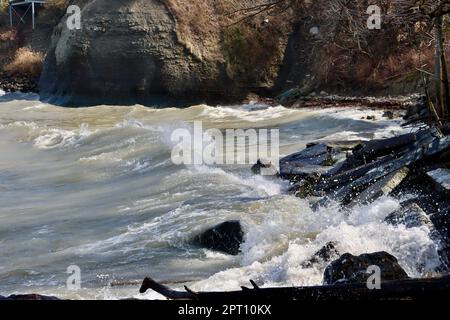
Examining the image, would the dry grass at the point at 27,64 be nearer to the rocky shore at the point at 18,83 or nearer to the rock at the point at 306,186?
the rocky shore at the point at 18,83

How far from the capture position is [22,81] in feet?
129

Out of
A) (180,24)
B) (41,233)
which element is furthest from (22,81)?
(41,233)

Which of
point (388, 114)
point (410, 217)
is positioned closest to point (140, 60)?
point (388, 114)

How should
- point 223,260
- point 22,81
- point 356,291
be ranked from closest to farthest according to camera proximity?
point 356,291, point 223,260, point 22,81

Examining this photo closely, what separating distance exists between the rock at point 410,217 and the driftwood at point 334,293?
297cm

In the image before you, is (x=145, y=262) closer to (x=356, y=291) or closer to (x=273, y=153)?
(x=356, y=291)

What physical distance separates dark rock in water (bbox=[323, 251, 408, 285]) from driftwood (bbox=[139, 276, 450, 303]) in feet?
3.08

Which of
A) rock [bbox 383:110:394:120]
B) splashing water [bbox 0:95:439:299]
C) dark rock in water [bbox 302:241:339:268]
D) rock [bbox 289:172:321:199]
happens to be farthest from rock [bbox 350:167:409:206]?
rock [bbox 383:110:394:120]

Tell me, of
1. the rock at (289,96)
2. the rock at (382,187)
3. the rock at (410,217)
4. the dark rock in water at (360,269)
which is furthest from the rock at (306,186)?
the rock at (289,96)

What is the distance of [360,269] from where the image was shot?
563cm

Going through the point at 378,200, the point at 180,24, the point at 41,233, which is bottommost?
the point at 41,233

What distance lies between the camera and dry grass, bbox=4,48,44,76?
40688 millimetres

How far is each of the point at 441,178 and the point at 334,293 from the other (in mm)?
4675
